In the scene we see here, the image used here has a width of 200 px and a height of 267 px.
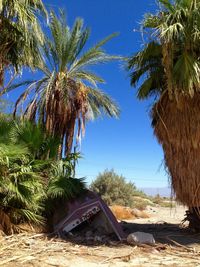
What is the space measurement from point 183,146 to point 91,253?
4844mm

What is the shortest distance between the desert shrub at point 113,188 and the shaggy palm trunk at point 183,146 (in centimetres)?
1406

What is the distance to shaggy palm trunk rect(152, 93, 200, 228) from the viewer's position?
12305 mm

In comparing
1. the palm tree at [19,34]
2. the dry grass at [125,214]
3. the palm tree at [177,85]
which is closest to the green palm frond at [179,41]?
the palm tree at [177,85]

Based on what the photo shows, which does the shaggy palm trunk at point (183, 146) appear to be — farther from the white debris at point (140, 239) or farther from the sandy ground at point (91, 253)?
the white debris at point (140, 239)

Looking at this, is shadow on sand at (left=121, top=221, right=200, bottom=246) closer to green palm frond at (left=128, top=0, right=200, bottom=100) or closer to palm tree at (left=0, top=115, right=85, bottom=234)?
palm tree at (left=0, top=115, right=85, bottom=234)

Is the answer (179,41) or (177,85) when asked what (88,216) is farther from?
(179,41)

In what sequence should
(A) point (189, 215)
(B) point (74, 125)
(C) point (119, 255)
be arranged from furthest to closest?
1. (B) point (74, 125)
2. (A) point (189, 215)
3. (C) point (119, 255)

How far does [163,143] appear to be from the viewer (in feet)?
43.8

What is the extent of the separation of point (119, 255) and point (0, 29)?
7.88 m

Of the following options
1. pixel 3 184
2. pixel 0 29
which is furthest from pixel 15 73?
pixel 3 184

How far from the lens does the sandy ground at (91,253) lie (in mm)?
8469

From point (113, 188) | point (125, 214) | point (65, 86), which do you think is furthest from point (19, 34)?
point (113, 188)

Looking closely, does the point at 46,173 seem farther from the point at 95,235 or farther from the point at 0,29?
the point at 0,29

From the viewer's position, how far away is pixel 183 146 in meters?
12.5
